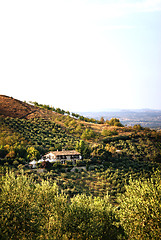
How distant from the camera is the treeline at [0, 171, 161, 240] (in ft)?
59.0

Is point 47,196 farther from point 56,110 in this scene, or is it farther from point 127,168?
Answer: point 56,110

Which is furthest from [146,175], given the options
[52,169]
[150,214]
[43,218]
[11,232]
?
[11,232]

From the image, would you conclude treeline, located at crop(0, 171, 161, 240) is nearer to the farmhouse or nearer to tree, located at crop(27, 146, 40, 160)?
tree, located at crop(27, 146, 40, 160)

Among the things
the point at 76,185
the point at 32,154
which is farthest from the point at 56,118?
the point at 76,185

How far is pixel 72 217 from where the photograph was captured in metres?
19.9

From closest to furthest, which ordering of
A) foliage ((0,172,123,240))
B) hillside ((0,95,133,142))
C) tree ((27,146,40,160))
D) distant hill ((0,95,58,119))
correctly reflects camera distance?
foliage ((0,172,123,240)) < tree ((27,146,40,160)) < hillside ((0,95,133,142)) < distant hill ((0,95,58,119))

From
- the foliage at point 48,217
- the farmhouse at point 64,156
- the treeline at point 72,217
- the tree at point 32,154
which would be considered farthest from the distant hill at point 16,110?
the treeline at point 72,217

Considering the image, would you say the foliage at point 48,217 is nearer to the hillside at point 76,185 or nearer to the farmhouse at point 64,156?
the hillside at point 76,185

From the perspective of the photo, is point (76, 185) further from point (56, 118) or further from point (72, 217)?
point (56, 118)

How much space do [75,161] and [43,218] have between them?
1266 inches

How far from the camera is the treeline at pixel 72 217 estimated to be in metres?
Answer: 18.0

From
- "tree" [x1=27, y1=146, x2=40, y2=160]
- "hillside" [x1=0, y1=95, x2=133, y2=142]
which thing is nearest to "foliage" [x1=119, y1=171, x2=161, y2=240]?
"tree" [x1=27, y1=146, x2=40, y2=160]

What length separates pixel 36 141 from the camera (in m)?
67.9

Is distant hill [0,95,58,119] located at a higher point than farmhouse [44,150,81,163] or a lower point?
higher
